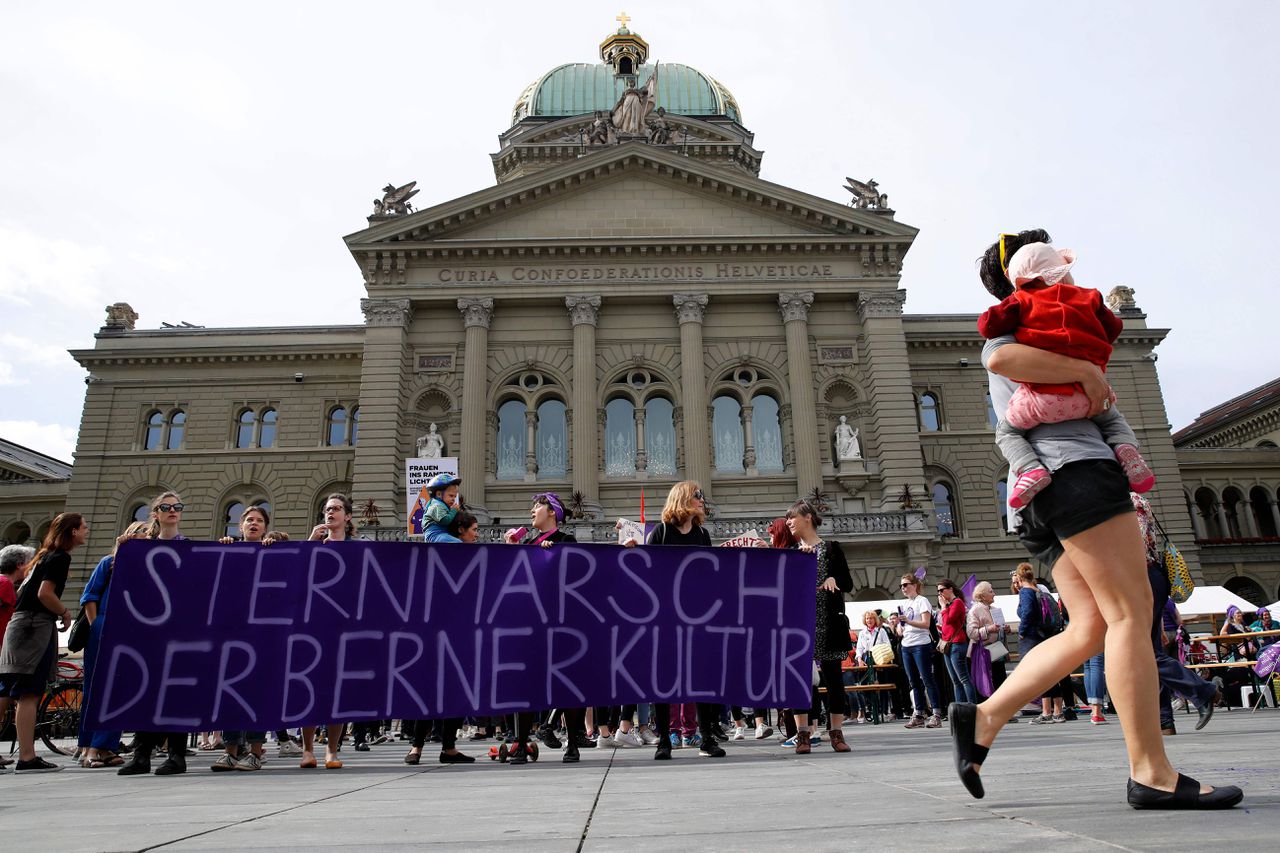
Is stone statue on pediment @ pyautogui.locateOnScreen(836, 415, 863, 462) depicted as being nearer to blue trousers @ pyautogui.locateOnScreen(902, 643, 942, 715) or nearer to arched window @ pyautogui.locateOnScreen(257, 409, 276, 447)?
blue trousers @ pyautogui.locateOnScreen(902, 643, 942, 715)

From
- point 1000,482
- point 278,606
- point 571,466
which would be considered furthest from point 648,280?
point 278,606

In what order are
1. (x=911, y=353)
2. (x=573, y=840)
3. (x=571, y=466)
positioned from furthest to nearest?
(x=911, y=353) → (x=571, y=466) → (x=573, y=840)

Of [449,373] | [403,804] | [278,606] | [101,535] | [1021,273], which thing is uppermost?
[449,373]

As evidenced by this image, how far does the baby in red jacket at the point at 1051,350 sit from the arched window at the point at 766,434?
28.1 m

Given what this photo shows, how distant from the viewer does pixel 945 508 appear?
3719cm

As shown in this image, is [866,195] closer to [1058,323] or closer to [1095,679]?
[1095,679]

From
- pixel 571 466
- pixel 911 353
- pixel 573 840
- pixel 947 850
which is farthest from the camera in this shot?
pixel 911 353

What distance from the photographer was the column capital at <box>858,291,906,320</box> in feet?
109

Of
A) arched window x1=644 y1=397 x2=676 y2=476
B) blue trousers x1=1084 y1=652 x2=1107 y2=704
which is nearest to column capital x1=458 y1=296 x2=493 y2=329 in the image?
arched window x1=644 y1=397 x2=676 y2=476

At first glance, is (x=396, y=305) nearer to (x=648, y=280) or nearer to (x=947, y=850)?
(x=648, y=280)

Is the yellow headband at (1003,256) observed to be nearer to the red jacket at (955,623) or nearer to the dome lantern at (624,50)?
the red jacket at (955,623)

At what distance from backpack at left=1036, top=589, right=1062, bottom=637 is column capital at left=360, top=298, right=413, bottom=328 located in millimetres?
26013

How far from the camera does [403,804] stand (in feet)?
13.2

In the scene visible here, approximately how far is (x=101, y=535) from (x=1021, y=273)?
3999cm
